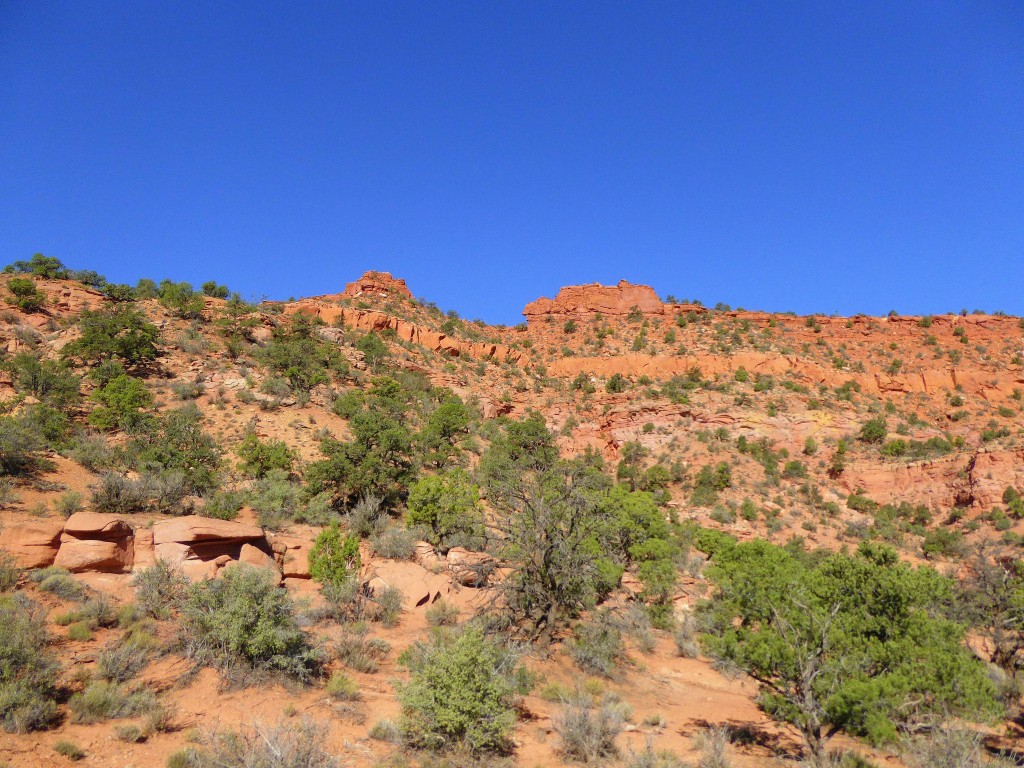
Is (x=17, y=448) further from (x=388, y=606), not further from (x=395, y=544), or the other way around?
(x=388, y=606)

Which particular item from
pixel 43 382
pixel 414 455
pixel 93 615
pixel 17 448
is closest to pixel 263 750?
pixel 93 615

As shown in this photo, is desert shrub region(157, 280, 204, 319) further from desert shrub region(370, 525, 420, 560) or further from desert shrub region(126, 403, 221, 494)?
desert shrub region(370, 525, 420, 560)

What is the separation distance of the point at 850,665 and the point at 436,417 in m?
21.5

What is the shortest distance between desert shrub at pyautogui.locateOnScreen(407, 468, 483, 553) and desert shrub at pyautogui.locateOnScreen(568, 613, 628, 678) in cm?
463

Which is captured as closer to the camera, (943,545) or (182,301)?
(943,545)

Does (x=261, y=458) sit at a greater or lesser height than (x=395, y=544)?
greater

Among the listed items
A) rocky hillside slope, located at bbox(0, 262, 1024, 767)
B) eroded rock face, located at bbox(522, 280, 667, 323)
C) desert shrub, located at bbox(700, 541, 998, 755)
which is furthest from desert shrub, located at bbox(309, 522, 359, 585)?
eroded rock face, located at bbox(522, 280, 667, 323)

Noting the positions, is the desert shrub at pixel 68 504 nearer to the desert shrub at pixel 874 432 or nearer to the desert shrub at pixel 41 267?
the desert shrub at pixel 41 267

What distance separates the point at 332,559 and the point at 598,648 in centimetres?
640

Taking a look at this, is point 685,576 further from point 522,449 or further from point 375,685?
point 375,685

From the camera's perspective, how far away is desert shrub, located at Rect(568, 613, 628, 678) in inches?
452

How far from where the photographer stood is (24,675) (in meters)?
6.50

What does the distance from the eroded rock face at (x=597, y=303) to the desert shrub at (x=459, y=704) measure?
52.7 metres

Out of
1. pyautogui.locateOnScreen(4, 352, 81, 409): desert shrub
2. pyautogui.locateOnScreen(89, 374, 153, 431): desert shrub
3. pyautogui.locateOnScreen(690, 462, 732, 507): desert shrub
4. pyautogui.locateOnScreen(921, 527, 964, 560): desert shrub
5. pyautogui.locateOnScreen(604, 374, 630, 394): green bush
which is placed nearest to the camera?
pyautogui.locateOnScreen(89, 374, 153, 431): desert shrub
